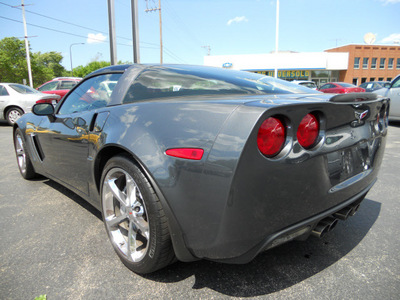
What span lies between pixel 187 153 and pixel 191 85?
81 cm

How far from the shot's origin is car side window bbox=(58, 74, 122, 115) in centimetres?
239

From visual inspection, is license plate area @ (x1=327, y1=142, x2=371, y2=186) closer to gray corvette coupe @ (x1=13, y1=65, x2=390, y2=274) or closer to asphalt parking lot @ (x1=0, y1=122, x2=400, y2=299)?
gray corvette coupe @ (x1=13, y1=65, x2=390, y2=274)

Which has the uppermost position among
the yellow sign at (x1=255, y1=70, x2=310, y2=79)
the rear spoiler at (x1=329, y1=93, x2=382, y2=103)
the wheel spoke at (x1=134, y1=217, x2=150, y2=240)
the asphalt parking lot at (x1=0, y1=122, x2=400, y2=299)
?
the yellow sign at (x1=255, y1=70, x2=310, y2=79)

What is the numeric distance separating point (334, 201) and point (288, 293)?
0.57m

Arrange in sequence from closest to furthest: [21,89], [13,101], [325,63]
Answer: [13,101]
[21,89]
[325,63]

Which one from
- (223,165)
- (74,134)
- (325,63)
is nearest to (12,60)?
(325,63)

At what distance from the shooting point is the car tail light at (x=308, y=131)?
1.41 meters

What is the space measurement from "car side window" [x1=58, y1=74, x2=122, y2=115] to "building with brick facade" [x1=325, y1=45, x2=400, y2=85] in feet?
157

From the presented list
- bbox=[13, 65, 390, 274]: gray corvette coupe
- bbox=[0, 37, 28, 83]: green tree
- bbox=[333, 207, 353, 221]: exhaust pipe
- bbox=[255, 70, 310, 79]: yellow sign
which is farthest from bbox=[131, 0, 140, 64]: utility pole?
bbox=[0, 37, 28, 83]: green tree

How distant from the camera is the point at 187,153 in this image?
4.66 ft

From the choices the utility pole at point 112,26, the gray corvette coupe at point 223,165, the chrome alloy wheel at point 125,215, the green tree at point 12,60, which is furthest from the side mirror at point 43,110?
the green tree at point 12,60

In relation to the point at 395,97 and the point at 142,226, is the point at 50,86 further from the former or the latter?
the point at 142,226

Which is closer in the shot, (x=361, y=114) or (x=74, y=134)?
(x=361, y=114)

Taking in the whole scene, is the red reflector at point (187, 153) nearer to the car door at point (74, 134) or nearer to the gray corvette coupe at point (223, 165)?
A: the gray corvette coupe at point (223, 165)
